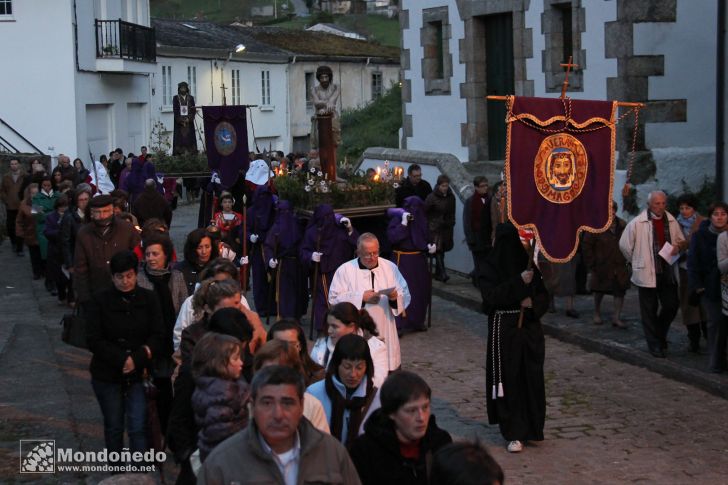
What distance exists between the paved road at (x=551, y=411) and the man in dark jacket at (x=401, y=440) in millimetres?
3488

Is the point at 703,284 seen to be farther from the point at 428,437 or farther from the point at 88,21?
the point at 88,21

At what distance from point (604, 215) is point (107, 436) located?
14.6 feet

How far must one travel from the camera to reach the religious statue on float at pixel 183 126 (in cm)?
2561

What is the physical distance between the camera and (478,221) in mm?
16797

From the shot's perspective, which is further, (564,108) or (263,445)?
(564,108)

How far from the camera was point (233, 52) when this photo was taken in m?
43.1

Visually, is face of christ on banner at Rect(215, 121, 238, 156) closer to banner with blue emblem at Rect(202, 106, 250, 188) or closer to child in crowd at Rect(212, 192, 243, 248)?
banner with blue emblem at Rect(202, 106, 250, 188)

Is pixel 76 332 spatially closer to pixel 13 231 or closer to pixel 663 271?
pixel 663 271

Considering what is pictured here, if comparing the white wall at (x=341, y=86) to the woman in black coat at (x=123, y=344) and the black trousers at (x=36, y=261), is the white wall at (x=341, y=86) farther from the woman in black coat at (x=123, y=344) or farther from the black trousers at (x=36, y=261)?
the woman in black coat at (x=123, y=344)

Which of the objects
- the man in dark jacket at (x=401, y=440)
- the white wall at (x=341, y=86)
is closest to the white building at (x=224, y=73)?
the white wall at (x=341, y=86)

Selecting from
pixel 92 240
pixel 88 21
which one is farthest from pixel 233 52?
pixel 92 240

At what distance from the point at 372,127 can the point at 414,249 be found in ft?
54.9

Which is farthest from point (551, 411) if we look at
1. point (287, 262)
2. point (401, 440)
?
point (401, 440)

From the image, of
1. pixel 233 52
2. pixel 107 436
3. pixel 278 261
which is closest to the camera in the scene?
pixel 107 436
